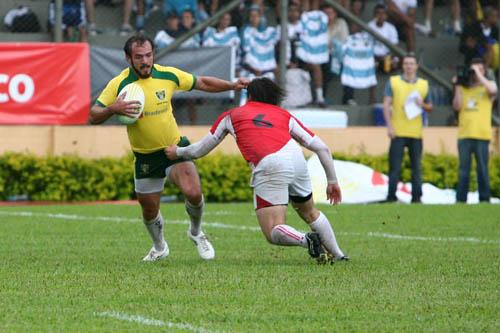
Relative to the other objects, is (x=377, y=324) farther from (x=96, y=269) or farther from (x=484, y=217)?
(x=484, y=217)

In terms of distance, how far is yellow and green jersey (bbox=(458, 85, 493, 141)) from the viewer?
60.4 ft


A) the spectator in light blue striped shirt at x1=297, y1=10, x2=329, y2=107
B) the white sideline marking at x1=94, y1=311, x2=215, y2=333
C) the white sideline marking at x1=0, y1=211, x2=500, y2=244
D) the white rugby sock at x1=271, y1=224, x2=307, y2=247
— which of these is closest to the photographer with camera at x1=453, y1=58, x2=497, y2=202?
the spectator in light blue striped shirt at x1=297, y1=10, x2=329, y2=107

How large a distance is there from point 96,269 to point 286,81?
11493mm

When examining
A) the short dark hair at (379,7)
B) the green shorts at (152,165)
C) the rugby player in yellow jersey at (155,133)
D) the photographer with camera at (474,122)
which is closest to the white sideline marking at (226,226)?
the rugby player in yellow jersey at (155,133)

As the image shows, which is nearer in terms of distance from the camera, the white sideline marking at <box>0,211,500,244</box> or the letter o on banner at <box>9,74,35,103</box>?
the white sideline marking at <box>0,211,500,244</box>

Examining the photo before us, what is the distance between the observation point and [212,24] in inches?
815

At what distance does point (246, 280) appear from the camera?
8.82 meters

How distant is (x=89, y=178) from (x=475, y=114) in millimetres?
5934

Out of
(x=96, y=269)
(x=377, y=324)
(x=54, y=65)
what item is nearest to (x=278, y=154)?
(x=96, y=269)

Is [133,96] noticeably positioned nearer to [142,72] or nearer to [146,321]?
[142,72]

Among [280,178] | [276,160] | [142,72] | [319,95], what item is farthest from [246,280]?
[319,95]

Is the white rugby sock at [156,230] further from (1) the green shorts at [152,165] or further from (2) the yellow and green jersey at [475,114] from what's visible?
(2) the yellow and green jersey at [475,114]

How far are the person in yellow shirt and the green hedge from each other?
253 cm

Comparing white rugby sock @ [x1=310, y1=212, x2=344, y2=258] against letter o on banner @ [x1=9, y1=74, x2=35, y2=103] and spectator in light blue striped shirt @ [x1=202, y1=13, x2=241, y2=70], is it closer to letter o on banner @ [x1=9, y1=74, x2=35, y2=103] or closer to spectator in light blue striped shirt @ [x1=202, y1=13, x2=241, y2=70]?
letter o on banner @ [x1=9, y1=74, x2=35, y2=103]
